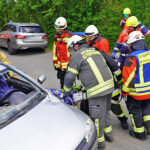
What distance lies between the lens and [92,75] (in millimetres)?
2922

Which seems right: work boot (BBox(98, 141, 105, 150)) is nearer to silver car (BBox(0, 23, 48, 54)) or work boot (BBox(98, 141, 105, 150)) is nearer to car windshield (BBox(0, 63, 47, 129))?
car windshield (BBox(0, 63, 47, 129))

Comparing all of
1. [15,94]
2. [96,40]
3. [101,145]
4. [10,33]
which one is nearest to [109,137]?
[101,145]

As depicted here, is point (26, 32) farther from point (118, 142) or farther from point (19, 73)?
point (118, 142)

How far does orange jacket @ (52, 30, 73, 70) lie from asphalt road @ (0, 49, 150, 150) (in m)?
1.30

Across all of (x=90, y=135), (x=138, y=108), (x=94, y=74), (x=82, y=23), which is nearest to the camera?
(x=90, y=135)

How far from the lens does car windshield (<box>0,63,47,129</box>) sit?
257cm

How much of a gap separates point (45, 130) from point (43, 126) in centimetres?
7

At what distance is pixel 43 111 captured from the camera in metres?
2.66

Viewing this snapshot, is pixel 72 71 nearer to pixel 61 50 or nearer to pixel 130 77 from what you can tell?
pixel 130 77

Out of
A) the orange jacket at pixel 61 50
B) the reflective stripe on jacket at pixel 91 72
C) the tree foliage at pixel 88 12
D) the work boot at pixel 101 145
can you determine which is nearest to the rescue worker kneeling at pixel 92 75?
the reflective stripe on jacket at pixel 91 72

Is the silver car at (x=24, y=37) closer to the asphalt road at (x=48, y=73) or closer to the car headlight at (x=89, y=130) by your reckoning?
the asphalt road at (x=48, y=73)

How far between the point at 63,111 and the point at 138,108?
1.35 m

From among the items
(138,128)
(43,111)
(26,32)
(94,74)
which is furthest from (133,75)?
(26,32)

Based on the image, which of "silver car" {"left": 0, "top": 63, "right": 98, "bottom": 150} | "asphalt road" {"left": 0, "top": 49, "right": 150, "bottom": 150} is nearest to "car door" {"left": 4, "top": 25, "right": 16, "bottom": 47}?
"asphalt road" {"left": 0, "top": 49, "right": 150, "bottom": 150}
